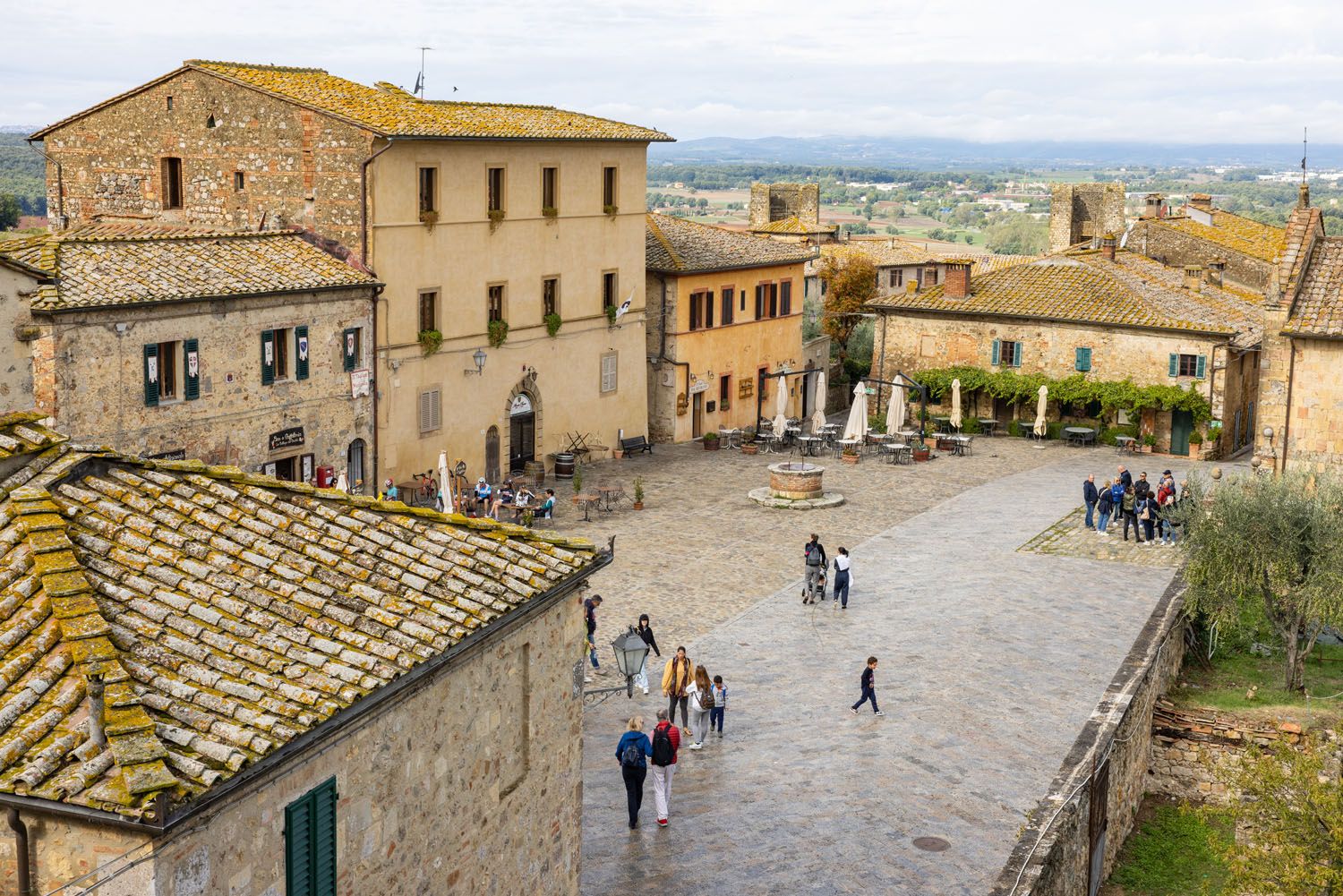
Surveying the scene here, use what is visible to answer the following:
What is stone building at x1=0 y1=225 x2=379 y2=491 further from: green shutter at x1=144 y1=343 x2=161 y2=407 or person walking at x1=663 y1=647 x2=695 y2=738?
person walking at x1=663 y1=647 x2=695 y2=738

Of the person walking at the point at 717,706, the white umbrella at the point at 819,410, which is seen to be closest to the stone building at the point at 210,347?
the person walking at the point at 717,706

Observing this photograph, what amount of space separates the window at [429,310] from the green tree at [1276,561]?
1830 cm

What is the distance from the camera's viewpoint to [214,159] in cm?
3762

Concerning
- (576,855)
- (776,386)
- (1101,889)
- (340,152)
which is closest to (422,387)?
(340,152)

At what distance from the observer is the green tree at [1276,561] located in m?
25.9

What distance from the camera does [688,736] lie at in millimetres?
21266

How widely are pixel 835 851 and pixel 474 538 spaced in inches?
260

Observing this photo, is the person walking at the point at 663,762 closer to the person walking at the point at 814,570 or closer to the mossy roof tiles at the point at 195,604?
the mossy roof tiles at the point at 195,604

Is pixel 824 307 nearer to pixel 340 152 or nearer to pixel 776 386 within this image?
pixel 776 386

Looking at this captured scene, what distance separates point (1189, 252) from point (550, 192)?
26.8 m

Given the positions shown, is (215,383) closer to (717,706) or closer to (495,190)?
(495,190)

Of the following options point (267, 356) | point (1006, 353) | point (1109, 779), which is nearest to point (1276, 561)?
point (1109, 779)

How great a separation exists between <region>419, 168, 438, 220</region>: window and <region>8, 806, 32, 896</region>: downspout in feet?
97.3

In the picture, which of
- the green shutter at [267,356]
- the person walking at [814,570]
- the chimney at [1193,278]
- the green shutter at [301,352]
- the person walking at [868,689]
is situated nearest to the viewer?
the person walking at [868,689]
